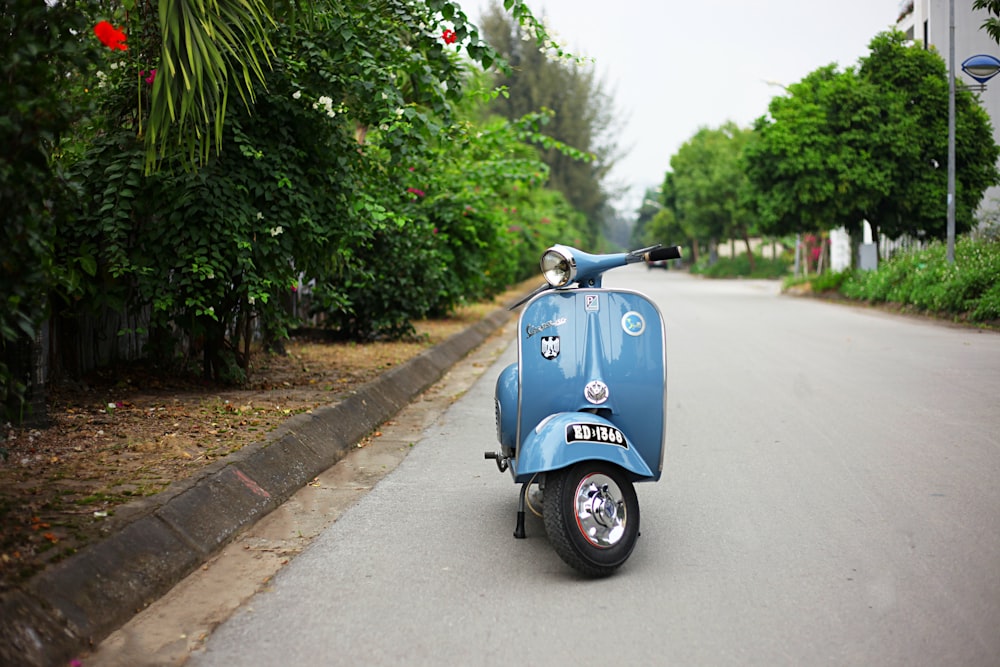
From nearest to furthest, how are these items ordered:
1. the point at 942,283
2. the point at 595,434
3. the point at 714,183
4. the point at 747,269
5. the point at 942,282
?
1. the point at 595,434
2. the point at 942,283
3. the point at 942,282
4. the point at 747,269
5. the point at 714,183

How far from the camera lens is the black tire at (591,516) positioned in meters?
4.40

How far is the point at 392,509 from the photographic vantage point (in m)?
5.74

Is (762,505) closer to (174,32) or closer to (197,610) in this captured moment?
(197,610)

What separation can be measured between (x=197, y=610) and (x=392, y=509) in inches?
69.5

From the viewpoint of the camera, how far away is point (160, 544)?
177 inches

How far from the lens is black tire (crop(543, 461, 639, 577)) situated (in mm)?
4398

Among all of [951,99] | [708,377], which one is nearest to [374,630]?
[708,377]

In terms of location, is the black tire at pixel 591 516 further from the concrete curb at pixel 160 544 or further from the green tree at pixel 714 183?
the green tree at pixel 714 183

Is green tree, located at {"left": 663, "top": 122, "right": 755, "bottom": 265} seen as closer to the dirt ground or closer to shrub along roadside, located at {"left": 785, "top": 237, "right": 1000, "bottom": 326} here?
shrub along roadside, located at {"left": 785, "top": 237, "right": 1000, "bottom": 326}

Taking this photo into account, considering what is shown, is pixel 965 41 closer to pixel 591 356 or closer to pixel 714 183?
pixel 591 356

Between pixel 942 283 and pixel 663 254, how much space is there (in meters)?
18.1

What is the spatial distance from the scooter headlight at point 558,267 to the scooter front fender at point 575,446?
629 mm

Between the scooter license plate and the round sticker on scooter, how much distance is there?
1.71 ft

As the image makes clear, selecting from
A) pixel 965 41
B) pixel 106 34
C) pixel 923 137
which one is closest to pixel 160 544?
pixel 106 34
